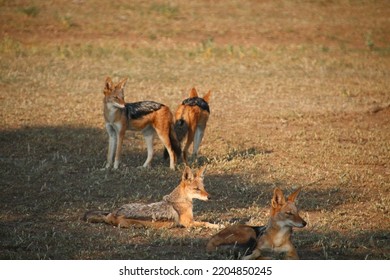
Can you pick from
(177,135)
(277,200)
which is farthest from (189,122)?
(277,200)

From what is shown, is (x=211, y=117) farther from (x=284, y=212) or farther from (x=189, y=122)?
(x=284, y=212)

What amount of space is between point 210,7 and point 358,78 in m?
9.68

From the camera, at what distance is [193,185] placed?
991 centimetres

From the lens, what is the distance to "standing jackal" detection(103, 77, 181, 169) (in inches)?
517

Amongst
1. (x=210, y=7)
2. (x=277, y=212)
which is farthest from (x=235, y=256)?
(x=210, y=7)

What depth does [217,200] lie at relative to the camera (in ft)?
37.1

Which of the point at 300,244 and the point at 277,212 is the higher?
the point at 277,212

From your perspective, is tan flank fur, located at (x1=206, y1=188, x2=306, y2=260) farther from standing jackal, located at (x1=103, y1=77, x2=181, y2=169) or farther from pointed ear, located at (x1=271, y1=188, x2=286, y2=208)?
standing jackal, located at (x1=103, y1=77, x2=181, y2=169)

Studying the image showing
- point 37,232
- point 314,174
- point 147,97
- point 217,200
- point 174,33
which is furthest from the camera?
point 174,33

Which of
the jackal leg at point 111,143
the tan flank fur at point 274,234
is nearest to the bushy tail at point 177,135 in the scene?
the jackal leg at point 111,143

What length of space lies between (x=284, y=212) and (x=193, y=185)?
5.68 ft

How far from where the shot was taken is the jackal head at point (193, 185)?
9.84m

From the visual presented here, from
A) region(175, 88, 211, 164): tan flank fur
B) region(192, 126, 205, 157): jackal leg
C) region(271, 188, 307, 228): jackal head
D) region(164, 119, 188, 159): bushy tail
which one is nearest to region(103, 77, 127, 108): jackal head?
region(164, 119, 188, 159): bushy tail
